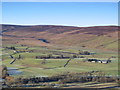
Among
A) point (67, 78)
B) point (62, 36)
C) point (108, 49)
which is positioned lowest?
point (67, 78)

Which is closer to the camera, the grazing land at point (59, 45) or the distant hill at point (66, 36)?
the grazing land at point (59, 45)

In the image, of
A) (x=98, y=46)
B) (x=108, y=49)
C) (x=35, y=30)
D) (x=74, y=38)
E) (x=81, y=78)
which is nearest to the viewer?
(x=81, y=78)

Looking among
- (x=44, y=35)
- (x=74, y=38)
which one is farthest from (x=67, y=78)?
(x=44, y=35)

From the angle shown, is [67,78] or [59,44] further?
[59,44]

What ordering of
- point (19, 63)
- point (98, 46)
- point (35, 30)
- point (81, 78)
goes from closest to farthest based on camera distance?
point (81, 78), point (19, 63), point (98, 46), point (35, 30)

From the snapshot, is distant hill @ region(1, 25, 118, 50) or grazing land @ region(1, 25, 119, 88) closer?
grazing land @ region(1, 25, 119, 88)

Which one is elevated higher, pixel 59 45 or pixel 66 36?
pixel 66 36

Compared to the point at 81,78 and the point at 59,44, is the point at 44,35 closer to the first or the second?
the point at 59,44

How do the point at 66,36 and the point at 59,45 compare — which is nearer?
the point at 59,45
